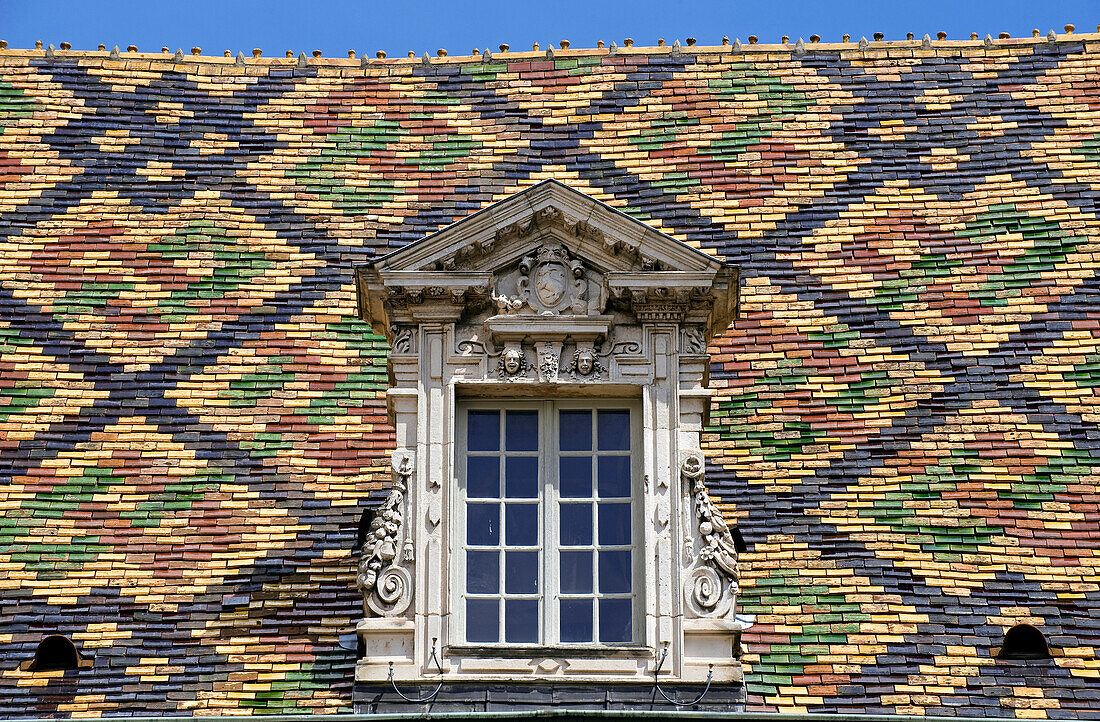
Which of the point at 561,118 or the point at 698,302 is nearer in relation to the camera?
the point at 698,302

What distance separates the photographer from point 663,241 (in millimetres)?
15211

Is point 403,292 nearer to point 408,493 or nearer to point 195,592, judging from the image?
point 408,493

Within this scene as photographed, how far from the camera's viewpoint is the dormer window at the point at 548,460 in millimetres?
14312

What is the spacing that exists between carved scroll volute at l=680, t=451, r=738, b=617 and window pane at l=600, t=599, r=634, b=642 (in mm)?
429

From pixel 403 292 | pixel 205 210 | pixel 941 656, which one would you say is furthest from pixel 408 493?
pixel 205 210

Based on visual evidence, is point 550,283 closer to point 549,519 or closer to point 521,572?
point 549,519

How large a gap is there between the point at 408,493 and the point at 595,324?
1788 mm

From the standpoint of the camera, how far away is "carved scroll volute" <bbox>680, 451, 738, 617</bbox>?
47.2ft

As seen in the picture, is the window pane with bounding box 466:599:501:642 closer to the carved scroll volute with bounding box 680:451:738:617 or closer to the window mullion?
the window mullion

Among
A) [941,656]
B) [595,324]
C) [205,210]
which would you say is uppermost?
[205,210]

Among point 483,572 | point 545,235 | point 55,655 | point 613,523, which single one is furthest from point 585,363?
point 55,655

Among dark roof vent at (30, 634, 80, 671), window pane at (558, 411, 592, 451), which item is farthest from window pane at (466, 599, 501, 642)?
dark roof vent at (30, 634, 80, 671)

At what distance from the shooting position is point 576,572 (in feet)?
48.1

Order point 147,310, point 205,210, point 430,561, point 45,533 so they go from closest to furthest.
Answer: point 430,561 < point 45,533 < point 147,310 < point 205,210
